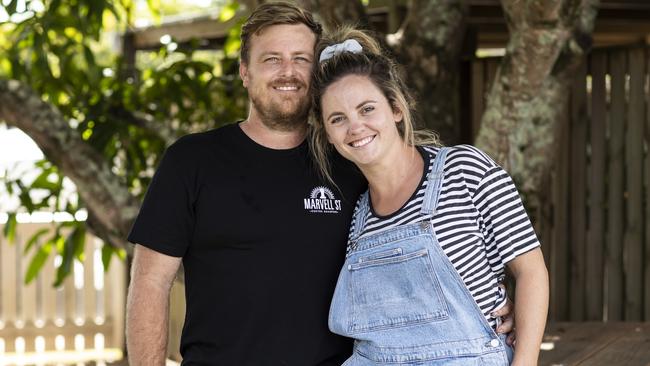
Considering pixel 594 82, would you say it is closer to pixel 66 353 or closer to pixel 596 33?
pixel 596 33

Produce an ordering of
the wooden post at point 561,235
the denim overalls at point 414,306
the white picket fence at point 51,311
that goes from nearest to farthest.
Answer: the denim overalls at point 414,306 → the wooden post at point 561,235 → the white picket fence at point 51,311

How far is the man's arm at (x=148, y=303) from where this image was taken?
2730 mm

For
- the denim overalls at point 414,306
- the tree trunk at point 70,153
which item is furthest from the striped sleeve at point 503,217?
the tree trunk at point 70,153

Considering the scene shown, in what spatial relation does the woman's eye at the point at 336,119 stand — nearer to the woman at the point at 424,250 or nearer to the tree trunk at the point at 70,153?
the woman at the point at 424,250

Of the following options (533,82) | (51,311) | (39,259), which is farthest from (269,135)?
(51,311)

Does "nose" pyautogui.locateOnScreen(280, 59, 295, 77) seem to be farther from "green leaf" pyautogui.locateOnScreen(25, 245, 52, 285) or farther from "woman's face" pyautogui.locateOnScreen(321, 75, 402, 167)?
"green leaf" pyautogui.locateOnScreen(25, 245, 52, 285)

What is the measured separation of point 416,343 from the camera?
8.03ft

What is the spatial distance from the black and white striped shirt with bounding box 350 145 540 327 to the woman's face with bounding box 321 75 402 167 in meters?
0.21

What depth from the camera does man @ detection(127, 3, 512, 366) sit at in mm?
2715

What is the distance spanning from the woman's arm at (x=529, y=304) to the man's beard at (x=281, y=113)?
0.77m

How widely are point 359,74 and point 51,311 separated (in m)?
5.97

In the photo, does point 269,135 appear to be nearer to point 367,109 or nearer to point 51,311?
point 367,109

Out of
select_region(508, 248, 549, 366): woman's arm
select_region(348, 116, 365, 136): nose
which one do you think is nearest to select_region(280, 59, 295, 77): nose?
select_region(348, 116, 365, 136): nose

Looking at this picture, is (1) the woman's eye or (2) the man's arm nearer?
(1) the woman's eye
